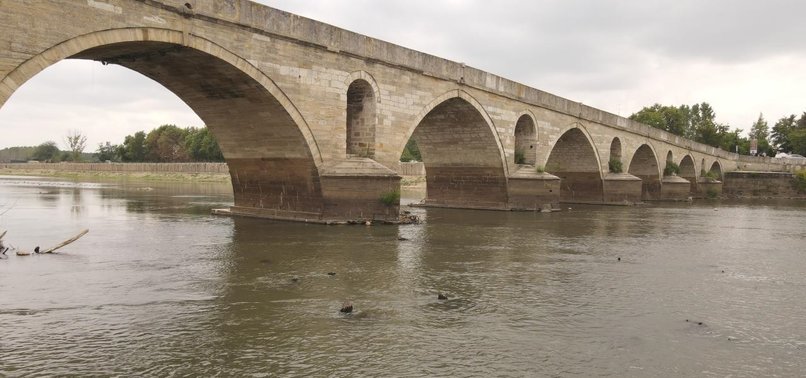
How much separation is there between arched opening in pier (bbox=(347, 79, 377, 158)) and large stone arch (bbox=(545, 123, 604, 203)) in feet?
50.6

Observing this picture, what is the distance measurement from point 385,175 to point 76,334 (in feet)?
36.5

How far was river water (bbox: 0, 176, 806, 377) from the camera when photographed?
17.8 ft

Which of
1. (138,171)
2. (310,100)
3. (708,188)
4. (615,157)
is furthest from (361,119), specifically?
(138,171)

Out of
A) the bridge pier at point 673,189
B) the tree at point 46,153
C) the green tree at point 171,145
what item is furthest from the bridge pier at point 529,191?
the tree at point 46,153

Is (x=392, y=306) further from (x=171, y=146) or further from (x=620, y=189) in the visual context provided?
(x=171, y=146)

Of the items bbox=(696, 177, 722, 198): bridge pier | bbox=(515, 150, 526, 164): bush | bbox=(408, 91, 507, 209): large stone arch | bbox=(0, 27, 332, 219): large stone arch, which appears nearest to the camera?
bbox=(0, 27, 332, 219): large stone arch

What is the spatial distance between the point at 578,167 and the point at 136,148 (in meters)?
78.5

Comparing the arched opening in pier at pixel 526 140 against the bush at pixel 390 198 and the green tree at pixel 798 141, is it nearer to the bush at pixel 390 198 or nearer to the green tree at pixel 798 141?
the bush at pixel 390 198

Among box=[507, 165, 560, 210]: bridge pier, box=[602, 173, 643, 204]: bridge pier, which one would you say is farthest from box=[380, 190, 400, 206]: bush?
box=[602, 173, 643, 204]: bridge pier

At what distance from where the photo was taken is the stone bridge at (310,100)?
36.6 feet

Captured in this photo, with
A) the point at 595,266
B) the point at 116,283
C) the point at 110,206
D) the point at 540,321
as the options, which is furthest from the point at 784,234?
the point at 110,206

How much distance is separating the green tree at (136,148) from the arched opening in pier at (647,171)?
246 ft

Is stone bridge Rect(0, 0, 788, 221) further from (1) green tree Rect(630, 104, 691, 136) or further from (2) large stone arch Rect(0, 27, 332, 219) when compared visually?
(1) green tree Rect(630, 104, 691, 136)

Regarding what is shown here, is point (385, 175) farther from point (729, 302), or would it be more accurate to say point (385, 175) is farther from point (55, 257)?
point (729, 302)
